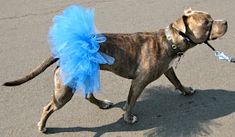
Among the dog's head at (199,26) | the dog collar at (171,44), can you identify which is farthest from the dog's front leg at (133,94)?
the dog's head at (199,26)

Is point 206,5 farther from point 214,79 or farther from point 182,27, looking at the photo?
point 182,27

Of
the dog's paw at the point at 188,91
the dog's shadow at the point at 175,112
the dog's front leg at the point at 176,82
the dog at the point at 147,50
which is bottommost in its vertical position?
the dog's shadow at the point at 175,112

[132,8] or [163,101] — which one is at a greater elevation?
[132,8]

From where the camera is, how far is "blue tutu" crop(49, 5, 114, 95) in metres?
4.30

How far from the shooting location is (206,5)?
23.6ft

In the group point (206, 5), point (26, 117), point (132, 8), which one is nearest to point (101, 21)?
point (132, 8)

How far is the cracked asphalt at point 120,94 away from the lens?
4.91 meters

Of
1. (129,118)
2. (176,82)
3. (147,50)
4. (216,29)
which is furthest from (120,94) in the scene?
(216,29)

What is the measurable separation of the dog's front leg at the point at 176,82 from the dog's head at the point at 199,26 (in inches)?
26.0

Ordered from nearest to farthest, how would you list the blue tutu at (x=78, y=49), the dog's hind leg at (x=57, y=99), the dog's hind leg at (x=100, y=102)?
the blue tutu at (x=78, y=49) → the dog's hind leg at (x=57, y=99) → the dog's hind leg at (x=100, y=102)

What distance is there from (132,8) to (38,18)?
1460 millimetres

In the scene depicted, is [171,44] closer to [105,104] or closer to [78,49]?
[78,49]

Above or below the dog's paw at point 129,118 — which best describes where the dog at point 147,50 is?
above

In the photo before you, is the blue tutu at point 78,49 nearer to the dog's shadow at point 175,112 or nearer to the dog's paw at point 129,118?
the dog's paw at point 129,118
